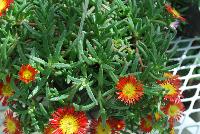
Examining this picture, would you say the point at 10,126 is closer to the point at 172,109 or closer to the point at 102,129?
the point at 102,129

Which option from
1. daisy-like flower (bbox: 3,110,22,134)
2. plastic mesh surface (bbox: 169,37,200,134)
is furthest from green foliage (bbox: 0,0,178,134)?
plastic mesh surface (bbox: 169,37,200,134)

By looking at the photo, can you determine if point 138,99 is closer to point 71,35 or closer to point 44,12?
point 71,35

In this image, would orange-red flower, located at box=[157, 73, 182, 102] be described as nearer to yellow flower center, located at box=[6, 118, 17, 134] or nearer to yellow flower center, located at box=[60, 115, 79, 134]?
yellow flower center, located at box=[60, 115, 79, 134]

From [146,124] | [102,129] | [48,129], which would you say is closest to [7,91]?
[48,129]

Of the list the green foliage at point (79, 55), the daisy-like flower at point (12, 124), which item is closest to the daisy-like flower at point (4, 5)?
the green foliage at point (79, 55)

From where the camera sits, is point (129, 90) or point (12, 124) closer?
point (129, 90)

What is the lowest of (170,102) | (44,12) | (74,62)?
(170,102)

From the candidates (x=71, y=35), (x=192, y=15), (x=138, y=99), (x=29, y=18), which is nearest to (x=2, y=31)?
(x=29, y=18)
